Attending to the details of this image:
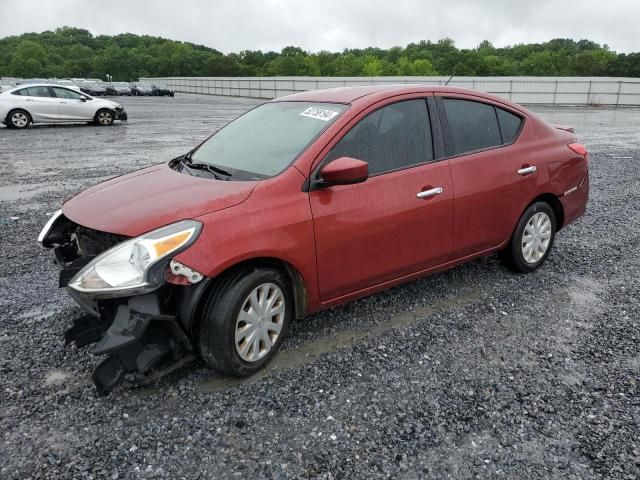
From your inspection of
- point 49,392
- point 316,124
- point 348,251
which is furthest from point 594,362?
point 49,392

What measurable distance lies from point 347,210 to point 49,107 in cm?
1784

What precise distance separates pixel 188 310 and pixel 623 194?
7.87 meters

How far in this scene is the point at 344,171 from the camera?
3.30 meters

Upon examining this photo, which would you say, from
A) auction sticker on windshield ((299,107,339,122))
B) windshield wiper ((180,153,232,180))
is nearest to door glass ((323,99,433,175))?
auction sticker on windshield ((299,107,339,122))

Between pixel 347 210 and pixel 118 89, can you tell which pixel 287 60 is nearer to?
pixel 118 89

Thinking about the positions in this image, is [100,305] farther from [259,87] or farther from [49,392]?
[259,87]

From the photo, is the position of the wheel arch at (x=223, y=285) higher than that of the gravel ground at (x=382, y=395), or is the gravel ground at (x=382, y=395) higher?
the wheel arch at (x=223, y=285)

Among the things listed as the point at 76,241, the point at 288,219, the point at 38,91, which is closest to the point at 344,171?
the point at 288,219

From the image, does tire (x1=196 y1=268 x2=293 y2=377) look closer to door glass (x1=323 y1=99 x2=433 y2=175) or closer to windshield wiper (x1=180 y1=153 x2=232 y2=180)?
windshield wiper (x1=180 y1=153 x2=232 y2=180)

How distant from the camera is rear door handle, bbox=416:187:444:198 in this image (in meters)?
3.94

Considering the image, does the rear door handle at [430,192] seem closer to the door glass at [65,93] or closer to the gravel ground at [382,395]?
the gravel ground at [382,395]

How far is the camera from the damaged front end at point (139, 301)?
286cm

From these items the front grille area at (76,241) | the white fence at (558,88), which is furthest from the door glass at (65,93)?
the white fence at (558,88)

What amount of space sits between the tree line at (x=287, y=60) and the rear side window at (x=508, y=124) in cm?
6384
